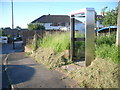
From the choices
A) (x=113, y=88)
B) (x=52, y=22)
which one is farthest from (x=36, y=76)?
(x=52, y=22)

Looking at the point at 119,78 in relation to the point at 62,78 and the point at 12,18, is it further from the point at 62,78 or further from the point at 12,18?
the point at 12,18

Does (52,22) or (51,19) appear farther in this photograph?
(51,19)

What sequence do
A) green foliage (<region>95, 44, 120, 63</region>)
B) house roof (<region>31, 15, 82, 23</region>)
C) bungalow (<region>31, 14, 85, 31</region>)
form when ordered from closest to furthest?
1. green foliage (<region>95, 44, 120, 63</region>)
2. bungalow (<region>31, 14, 85, 31</region>)
3. house roof (<region>31, 15, 82, 23</region>)

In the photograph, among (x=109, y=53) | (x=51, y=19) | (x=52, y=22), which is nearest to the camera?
(x=109, y=53)

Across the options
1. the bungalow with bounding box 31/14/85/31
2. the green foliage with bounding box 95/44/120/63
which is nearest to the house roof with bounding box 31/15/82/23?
the bungalow with bounding box 31/14/85/31

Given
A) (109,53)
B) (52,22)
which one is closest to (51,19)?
(52,22)

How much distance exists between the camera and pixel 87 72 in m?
4.78

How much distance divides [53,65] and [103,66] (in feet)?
9.18

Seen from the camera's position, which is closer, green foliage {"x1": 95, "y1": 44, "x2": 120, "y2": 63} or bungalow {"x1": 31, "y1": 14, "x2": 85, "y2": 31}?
green foliage {"x1": 95, "y1": 44, "x2": 120, "y2": 63}

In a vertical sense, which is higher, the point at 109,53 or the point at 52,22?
the point at 52,22

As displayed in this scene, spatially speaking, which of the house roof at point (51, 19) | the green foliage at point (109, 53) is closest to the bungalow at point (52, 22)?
the house roof at point (51, 19)

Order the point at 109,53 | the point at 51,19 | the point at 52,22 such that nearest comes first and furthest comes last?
the point at 109,53 → the point at 52,22 → the point at 51,19

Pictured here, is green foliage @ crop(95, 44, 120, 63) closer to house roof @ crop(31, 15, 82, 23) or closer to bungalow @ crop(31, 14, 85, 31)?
bungalow @ crop(31, 14, 85, 31)

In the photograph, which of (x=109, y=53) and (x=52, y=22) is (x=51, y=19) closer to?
(x=52, y=22)
